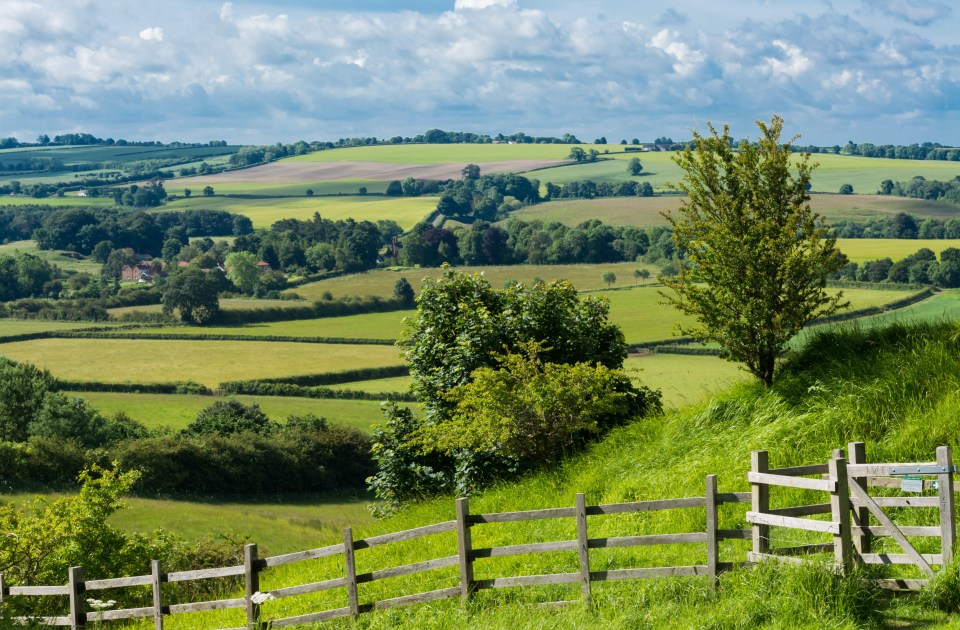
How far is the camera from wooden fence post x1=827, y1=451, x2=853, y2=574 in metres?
13.7

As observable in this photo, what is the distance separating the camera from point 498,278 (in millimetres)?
143125

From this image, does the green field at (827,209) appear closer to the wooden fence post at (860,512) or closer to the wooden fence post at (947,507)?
the wooden fence post at (860,512)

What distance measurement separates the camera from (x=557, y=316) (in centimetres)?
3144

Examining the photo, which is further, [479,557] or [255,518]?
[255,518]

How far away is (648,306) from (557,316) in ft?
277

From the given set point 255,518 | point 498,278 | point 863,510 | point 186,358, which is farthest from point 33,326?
point 863,510

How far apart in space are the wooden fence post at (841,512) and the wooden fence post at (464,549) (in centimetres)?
484

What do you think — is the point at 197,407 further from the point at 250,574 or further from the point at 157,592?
the point at 250,574

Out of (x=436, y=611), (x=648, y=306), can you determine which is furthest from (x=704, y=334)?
(x=648, y=306)

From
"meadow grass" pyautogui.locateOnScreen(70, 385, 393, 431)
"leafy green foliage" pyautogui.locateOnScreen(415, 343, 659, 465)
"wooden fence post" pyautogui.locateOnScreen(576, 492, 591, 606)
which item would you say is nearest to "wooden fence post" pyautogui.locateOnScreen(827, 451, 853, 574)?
"wooden fence post" pyautogui.locateOnScreen(576, 492, 591, 606)

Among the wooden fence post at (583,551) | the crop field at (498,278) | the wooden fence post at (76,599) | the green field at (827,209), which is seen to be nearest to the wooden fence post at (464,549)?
the wooden fence post at (583,551)

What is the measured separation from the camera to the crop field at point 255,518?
5644 centimetres

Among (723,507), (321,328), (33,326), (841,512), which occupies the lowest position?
(321,328)

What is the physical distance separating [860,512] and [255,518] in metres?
53.2
